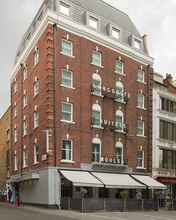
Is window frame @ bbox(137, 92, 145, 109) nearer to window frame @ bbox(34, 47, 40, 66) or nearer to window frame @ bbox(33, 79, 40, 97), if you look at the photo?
window frame @ bbox(33, 79, 40, 97)

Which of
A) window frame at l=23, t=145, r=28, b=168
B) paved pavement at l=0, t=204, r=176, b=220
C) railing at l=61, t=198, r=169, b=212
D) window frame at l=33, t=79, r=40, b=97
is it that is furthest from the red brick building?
paved pavement at l=0, t=204, r=176, b=220

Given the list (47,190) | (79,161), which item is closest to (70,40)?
(79,161)

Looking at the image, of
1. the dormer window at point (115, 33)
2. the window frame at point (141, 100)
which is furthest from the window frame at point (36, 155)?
the dormer window at point (115, 33)

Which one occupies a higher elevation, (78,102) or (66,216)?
(78,102)

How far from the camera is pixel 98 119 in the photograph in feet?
149

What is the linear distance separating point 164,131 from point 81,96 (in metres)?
14.7

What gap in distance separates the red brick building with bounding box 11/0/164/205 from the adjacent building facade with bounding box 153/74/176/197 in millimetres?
1854

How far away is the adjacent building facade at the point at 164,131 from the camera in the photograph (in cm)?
5275

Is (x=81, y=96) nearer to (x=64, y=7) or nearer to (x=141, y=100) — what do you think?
(x=64, y=7)

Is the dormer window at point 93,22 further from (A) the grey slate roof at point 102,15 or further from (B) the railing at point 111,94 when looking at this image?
(B) the railing at point 111,94

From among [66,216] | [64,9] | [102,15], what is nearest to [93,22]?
[102,15]

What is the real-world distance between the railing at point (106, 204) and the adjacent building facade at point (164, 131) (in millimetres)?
9400

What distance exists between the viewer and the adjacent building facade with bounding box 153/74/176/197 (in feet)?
173

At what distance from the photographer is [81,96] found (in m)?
43.9
